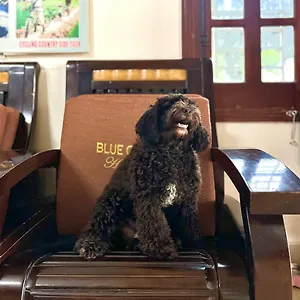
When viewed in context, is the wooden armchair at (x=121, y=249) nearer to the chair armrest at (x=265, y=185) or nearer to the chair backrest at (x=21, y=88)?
the chair armrest at (x=265, y=185)

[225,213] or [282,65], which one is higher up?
Answer: [282,65]

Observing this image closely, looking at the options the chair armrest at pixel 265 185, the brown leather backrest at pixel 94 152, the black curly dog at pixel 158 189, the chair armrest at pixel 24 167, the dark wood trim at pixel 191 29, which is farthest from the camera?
the dark wood trim at pixel 191 29

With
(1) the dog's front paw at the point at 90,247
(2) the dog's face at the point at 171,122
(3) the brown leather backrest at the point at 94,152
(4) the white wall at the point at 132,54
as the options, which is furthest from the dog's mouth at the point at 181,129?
(4) the white wall at the point at 132,54

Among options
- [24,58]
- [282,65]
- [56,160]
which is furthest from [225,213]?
[24,58]

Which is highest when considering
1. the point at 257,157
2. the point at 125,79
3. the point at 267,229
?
the point at 125,79

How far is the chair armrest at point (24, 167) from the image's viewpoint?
102 cm

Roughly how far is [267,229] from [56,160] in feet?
2.57

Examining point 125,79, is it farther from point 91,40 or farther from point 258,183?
point 258,183

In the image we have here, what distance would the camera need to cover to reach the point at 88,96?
5.02 feet

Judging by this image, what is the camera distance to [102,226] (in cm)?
121

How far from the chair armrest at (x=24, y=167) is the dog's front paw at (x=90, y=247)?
0.23 metres

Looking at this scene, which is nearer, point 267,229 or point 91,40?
point 267,229

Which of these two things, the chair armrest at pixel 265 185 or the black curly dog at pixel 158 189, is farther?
the black curly dog at pixel 158 189

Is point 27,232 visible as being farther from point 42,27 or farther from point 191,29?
point 191,29
